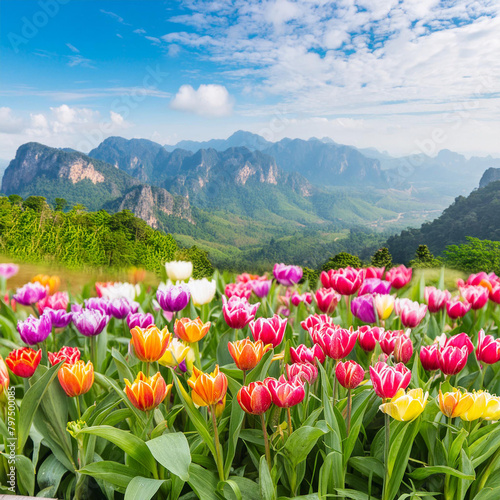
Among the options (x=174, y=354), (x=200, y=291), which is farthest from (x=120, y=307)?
(x=174, y=354)

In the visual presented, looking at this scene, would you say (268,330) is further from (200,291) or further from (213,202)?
→ (213,202)

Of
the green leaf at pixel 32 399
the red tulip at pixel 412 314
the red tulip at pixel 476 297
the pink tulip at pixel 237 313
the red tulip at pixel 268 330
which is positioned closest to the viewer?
the green leaf at pixel 32 399

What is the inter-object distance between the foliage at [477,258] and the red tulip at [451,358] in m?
37.1

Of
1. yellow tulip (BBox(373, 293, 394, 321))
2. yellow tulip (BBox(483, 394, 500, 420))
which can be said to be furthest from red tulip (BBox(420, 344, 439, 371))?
yellow tulip (BBox(373, 293, 394, 321))

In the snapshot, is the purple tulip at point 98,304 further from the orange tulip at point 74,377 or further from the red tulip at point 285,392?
the red tulip at point 285,392

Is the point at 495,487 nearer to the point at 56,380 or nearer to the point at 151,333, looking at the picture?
the point at 151,333

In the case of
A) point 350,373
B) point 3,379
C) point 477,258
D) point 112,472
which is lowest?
point 477,258

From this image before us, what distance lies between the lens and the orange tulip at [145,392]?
1184 mm

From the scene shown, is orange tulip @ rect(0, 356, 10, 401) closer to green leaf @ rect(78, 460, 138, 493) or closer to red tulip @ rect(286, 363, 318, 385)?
green leaf @ rect(78, 460, 138, 493)

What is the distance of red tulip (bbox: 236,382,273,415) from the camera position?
3.66ft

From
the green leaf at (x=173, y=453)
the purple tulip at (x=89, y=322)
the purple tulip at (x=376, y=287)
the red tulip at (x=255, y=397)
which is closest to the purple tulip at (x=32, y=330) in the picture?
the purple tulip at (x=89, y=322)

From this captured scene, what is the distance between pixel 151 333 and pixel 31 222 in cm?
2288

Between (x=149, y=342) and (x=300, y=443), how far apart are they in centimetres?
55

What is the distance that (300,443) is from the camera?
1.16 meters
